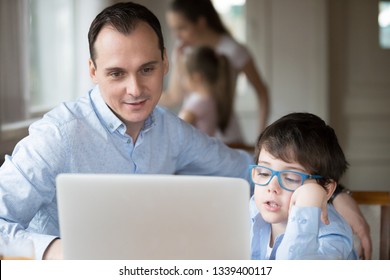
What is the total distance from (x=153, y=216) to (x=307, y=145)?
1.03 ft

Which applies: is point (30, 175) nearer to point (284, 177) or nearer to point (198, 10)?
point (284, 177)

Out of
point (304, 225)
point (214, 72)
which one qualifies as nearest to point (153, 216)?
point (304, 225)

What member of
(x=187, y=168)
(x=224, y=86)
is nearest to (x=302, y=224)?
(x=187, y=168)

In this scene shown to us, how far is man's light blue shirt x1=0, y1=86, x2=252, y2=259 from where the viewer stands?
98cm

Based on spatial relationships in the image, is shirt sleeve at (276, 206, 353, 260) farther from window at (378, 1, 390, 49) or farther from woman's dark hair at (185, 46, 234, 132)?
window at (378, 1, 390, 49)

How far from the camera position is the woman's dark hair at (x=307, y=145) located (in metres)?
0.94

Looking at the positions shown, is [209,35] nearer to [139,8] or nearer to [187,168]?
[187,168]

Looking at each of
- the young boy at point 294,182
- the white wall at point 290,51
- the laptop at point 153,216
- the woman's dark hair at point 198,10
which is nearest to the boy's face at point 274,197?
the young boy at point 294,182

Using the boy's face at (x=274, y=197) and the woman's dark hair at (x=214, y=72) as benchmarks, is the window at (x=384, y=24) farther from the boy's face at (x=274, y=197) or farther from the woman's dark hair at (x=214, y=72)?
the boy's face at (x=274, y=197)

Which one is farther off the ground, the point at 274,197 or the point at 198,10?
the point at 198,10

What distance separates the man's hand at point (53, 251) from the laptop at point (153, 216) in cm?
12

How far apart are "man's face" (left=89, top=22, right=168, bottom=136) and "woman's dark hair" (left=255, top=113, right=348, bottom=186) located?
0.18 meters

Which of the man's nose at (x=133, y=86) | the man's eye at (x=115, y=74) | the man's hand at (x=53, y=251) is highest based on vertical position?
the man's eye at (x=115, y=74)

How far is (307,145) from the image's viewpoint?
0.95m
